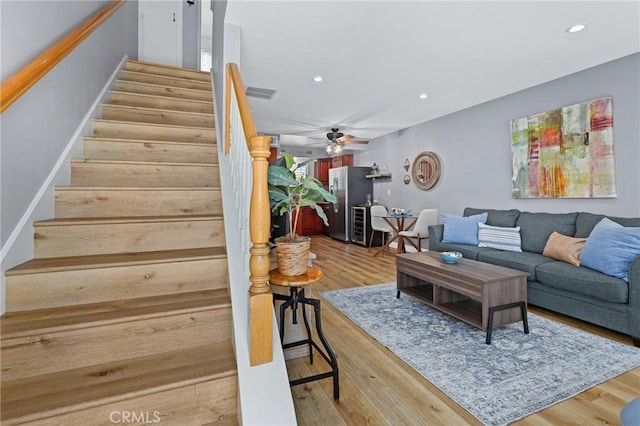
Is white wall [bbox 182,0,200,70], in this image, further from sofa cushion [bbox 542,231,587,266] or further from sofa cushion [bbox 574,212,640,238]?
sofa cushion [bbox 574,212,640,238]

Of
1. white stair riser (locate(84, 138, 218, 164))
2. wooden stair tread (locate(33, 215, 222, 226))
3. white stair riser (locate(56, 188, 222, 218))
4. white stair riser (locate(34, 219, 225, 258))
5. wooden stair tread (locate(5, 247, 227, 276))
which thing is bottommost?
wooden stair tread (locate(5, 247, 227, 276))

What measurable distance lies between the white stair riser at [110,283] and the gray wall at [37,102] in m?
0.23

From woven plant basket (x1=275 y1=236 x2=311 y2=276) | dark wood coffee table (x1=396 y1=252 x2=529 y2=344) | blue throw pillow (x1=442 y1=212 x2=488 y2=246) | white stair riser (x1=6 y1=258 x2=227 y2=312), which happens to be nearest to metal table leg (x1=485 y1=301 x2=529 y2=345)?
dark wood coffee table (x1=396 y1=252 x2=529 y2=344)

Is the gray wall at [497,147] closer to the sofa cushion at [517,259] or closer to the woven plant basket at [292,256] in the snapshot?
the sofa cushion at [517,259]

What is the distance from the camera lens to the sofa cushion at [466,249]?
3534mm

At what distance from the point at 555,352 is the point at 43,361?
2923 mm

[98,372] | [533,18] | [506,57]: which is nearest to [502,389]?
[98,372]

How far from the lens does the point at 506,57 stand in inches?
116

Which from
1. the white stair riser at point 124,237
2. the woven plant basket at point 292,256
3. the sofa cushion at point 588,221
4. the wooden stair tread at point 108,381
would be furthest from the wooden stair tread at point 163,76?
the sofa cushion at point 588,221

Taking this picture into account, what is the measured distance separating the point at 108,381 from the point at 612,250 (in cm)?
344

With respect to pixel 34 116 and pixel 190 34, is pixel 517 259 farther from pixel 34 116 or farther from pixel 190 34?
pixel 190 34

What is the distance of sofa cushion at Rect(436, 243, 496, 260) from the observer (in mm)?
3534

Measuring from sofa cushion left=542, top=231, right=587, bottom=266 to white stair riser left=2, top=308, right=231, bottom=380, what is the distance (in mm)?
3146

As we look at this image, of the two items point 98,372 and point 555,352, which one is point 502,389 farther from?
point 98,372
